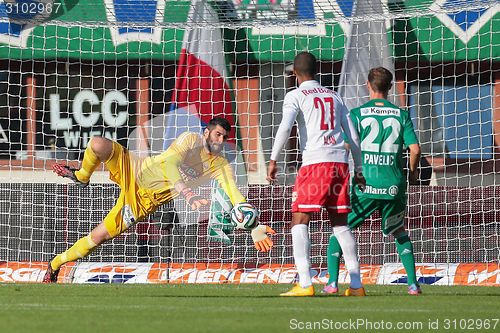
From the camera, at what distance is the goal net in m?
13.6

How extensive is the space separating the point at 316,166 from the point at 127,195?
2781mm

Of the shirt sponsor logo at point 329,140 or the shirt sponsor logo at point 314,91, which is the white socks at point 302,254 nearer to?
the shirt sponsor logo at point 329,140

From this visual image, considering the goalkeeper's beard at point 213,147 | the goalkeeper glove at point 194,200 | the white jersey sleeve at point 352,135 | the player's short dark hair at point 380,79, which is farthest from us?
the goalkeeper's beard at point 213,147

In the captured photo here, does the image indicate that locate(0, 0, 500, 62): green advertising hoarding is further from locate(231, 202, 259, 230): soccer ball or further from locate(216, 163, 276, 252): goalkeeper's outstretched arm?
locate(231, 202, 259, 230): soccer ball

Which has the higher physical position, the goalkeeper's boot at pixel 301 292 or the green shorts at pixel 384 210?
the green shorts at pixel 384 210

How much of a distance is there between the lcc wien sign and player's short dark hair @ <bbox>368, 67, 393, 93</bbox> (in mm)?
9051

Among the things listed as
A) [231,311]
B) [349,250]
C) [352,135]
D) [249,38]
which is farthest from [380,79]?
[249,38]

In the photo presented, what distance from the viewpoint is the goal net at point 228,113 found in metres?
13.6

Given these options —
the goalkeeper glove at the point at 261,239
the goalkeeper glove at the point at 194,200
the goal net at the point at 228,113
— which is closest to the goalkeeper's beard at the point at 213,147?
the goalkeeper glove at the point at 194,200

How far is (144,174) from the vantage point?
37.1 feet

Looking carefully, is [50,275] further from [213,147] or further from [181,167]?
[213,147]

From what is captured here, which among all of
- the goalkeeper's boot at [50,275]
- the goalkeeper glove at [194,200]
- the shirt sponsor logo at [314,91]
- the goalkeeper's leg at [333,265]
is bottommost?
the goalkeeper's boot at [50,275]

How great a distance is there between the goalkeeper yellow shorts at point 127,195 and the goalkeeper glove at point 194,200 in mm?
1026

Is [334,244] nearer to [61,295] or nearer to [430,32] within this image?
[61,295]
